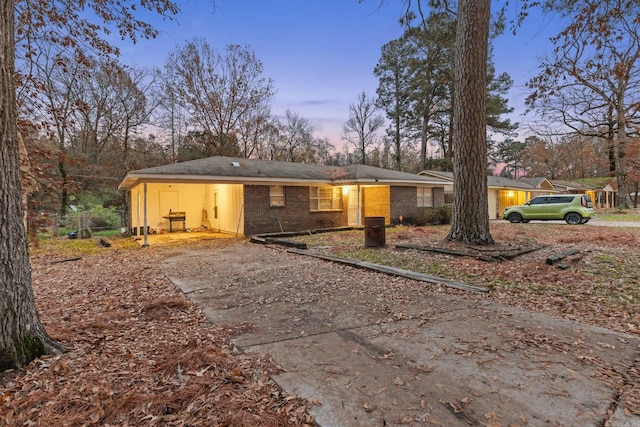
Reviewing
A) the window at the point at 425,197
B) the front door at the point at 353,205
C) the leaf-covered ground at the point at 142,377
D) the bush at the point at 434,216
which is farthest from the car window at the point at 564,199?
the leaf-covered ground at the point at 142,377

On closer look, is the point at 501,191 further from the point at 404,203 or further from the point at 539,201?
the point at 404,203

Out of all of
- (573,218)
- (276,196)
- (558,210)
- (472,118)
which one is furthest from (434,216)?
(472,118)

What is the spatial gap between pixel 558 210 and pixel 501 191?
9075mm

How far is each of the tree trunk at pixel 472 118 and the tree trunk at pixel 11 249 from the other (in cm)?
827

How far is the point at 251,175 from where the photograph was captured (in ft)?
42.9

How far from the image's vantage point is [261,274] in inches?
259

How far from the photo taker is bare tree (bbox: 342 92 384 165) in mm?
32875

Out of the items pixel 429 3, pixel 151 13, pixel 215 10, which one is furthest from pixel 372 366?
pixel 429 3

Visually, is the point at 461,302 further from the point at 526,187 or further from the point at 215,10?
the point at 526,187

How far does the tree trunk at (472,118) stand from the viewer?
8.16m

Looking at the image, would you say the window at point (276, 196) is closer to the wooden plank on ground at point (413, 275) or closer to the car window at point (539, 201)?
the wooden plank on ground at point (413, 275)

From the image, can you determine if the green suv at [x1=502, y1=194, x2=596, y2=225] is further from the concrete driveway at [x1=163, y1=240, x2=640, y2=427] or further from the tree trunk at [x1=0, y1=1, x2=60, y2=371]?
the tree trunk at [x1=0, y1=1, x2=60, y2=371]

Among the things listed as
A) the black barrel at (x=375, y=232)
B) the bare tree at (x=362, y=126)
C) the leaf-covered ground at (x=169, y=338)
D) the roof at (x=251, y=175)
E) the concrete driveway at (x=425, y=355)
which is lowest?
the concrete driveway at (x=425, y=355)

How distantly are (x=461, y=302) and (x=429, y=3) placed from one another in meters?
9.90
